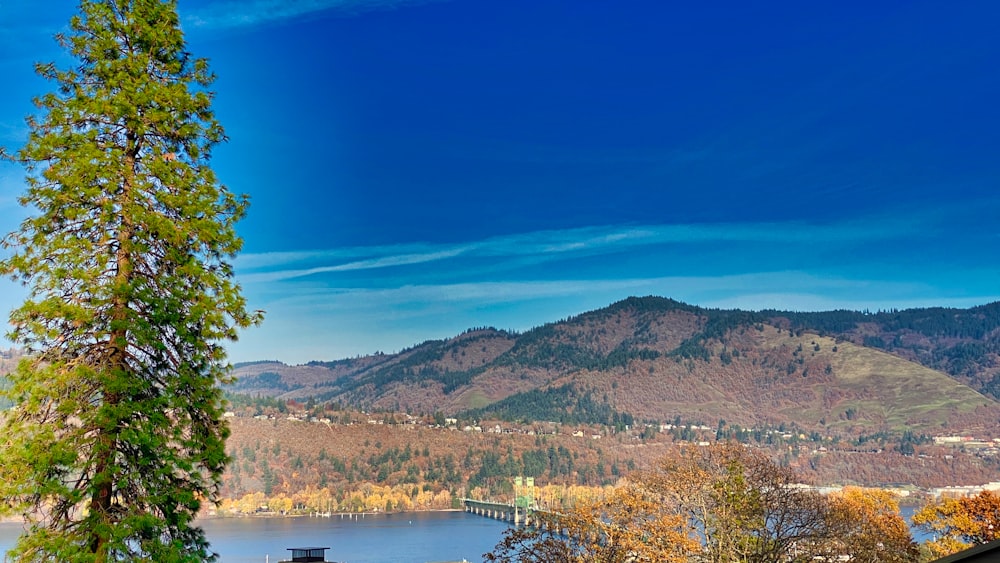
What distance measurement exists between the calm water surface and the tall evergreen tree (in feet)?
247

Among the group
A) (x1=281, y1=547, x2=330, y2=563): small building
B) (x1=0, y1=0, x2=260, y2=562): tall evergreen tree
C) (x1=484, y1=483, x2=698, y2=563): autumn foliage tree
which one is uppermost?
(x1=0, y1=0, x2=260, y2=562): tall evergreen tree

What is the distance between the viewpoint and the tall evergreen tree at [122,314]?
1012cm

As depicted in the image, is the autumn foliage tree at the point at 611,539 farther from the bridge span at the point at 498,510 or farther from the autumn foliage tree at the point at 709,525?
the bridge span at the point at 498,510

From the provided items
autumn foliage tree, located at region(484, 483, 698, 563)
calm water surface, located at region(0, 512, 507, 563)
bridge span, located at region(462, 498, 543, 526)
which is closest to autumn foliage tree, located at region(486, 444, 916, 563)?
autumn foliage tree, located at region(484, 483, 698, 563)

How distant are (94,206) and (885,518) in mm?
34852

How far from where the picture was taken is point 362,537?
121 m

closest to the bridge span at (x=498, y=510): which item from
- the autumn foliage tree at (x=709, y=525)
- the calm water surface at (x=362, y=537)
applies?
the calm water surface at (x=362, y=537)

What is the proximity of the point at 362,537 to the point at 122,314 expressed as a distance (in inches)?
4581

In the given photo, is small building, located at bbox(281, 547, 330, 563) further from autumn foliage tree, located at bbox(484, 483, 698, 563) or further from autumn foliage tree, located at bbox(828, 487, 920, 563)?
autumn foliage tree, located at bbox(828, 487, 920, 563)

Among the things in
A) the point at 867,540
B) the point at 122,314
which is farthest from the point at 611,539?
the point at 122,314

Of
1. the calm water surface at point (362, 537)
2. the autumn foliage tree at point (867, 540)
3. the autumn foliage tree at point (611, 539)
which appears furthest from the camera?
the calm water surface at point (362, 537)

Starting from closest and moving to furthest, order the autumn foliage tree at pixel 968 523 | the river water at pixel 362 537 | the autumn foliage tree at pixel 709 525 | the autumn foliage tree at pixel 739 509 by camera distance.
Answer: the autumn foliage tree at pixel 709 525, the autumn foliage tree at pixel 739 509, the autumn foliage tree at pixel 968 523, the river water at pixel 362 537

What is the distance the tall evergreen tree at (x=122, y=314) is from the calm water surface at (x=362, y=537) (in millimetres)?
75173

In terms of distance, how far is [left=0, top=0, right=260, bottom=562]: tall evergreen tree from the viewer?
1012 cm
